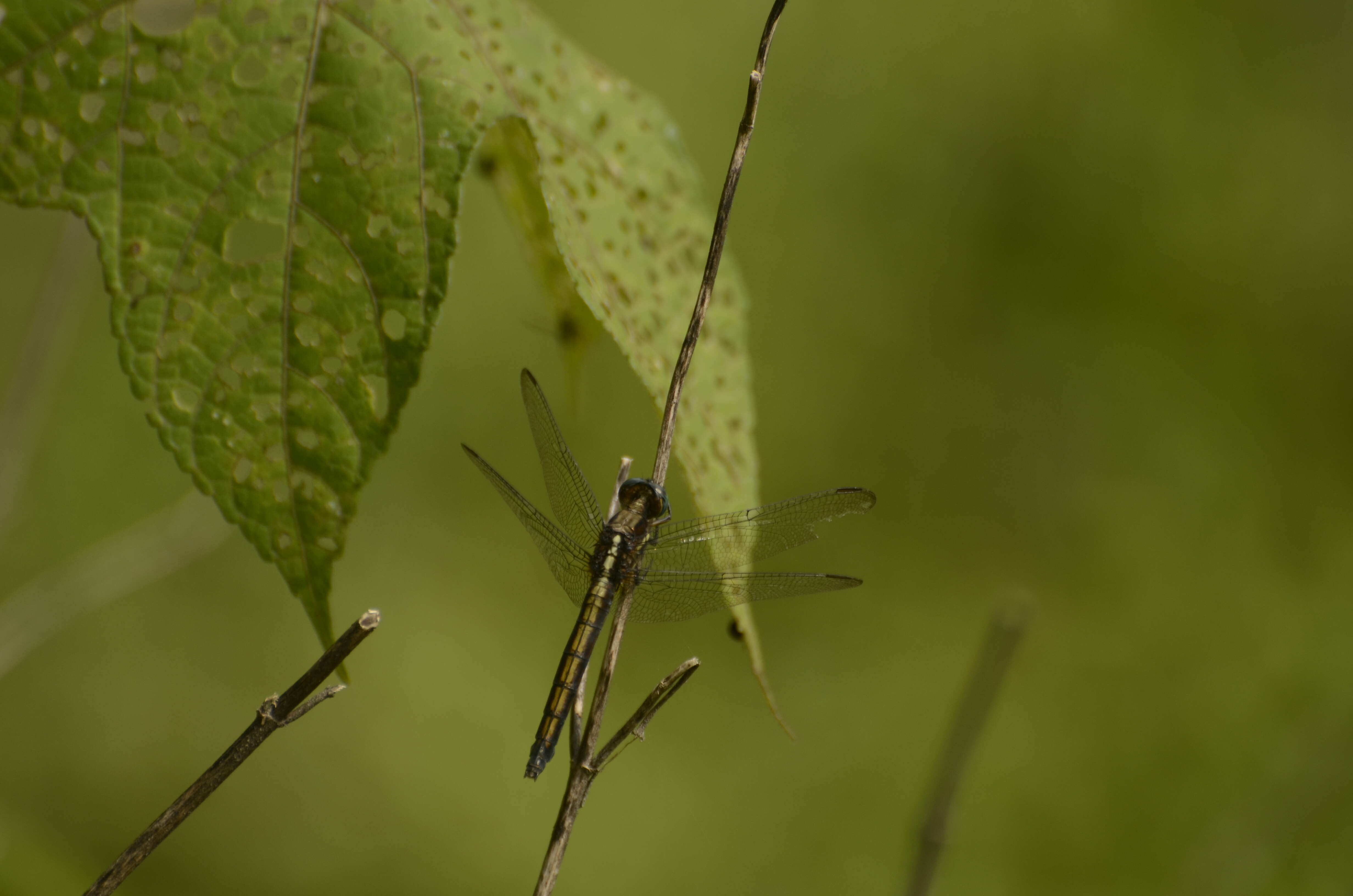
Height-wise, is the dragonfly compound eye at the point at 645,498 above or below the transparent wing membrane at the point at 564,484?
above

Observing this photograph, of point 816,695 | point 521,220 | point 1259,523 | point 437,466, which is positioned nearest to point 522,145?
point 521,220

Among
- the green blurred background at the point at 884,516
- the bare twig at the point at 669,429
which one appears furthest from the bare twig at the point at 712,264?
the green blurred background at the point at 884,516

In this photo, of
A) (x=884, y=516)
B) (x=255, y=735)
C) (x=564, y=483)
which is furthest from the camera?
(x=884, y=516)

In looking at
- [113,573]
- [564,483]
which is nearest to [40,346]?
[113,573]

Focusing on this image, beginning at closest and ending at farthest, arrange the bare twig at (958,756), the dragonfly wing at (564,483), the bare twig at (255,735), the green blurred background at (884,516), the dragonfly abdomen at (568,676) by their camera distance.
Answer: the bare twig at (255,735) → the bare twig at (958,756) → the dragonfly abdomen at (568,676) → the dragonfly wing at (564,483) → the green blurred background at (884,516)

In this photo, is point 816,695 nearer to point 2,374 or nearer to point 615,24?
point 615,24

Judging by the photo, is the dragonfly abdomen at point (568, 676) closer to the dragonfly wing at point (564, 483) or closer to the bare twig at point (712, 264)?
the dragonfly wing at point (564, 483)

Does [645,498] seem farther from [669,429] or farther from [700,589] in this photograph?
[669,429]
